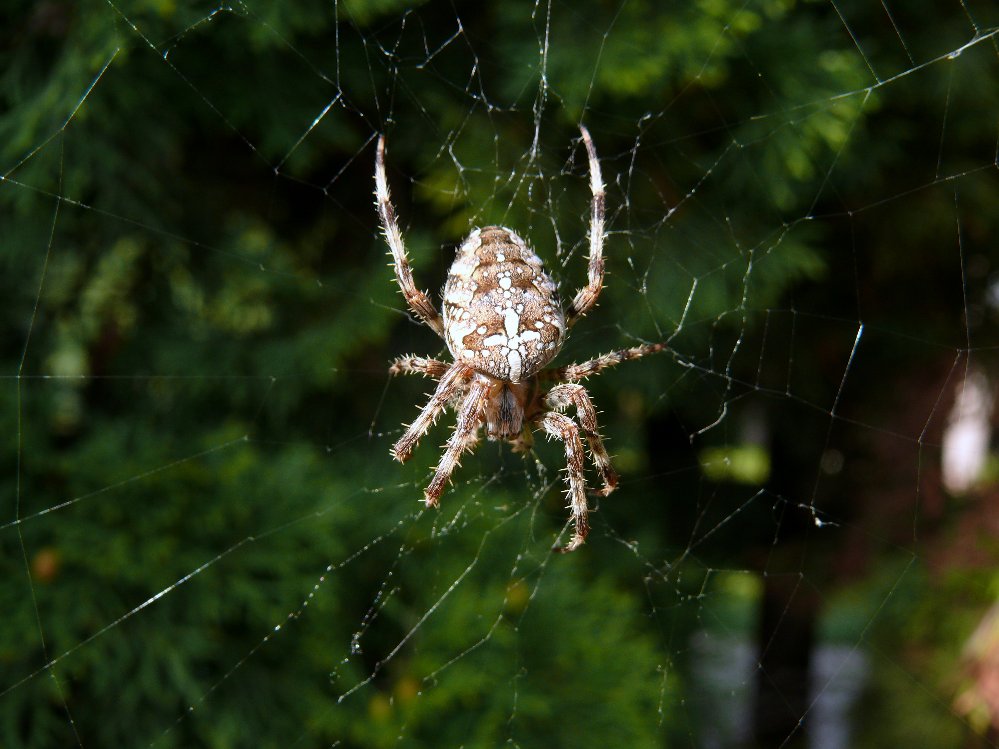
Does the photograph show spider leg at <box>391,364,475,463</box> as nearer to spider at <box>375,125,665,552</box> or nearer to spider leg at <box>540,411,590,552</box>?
spider at <box>375,125,665,552</box>

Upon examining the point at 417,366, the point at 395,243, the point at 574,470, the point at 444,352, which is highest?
the point at 395,243

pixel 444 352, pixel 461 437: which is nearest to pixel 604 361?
pixel 461 437

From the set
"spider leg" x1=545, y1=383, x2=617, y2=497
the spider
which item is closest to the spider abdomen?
the spider

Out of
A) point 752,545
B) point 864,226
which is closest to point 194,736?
point 752,545

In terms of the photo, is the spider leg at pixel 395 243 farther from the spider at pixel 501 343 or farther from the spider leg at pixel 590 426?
the spider leg at pixel 590 426

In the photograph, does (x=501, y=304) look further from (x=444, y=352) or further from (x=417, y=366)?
(x=444, y=352)

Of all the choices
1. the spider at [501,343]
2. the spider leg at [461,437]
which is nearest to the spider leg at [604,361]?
the spider at [501,343]

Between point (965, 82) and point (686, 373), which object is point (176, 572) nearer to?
point (686, 373)
